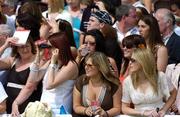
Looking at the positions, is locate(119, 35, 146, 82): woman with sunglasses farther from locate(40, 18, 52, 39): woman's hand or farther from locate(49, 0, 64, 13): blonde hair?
locate(49, 0, 64, 13): blonde hair

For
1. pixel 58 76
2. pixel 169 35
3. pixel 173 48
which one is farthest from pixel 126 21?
pixel 58 76

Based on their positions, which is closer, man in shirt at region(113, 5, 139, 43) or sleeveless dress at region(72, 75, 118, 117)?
sleeveless dress at region(72, 75, 118, 117)

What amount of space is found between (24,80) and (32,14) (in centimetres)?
144

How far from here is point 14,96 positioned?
7621 millimetres

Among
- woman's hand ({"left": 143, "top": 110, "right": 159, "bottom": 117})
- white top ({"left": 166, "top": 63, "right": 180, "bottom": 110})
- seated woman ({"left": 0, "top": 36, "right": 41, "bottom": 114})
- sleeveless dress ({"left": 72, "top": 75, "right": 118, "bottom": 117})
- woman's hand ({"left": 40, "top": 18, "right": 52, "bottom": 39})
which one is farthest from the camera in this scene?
woman's hand ({"left": 40, "top": 18, "right": 52, "bottom": 39})

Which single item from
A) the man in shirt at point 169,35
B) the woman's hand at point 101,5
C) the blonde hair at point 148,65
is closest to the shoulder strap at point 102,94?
the blonde hair at point 148,65

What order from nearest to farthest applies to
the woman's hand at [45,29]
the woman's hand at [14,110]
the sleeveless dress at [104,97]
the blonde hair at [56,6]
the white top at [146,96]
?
the white top at [146,96] → the sleeveless dress at [104,97] → the woman's hand at [14,110] → the woman's hand at [45,29] → the blonde hair at [56,6]

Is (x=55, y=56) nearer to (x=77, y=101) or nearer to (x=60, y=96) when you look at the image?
(x=60, y=96)

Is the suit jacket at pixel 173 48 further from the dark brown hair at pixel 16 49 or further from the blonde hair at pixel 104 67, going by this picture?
the dark brown hair at pixel 16 49

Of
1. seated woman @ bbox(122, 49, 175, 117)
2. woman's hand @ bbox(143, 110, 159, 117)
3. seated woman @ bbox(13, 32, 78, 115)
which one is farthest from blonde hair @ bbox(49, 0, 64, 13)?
woman's hand @ bbox(143, 110, 159, 117)

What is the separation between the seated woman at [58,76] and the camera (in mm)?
7281

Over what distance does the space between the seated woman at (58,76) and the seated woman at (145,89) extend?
749 mm

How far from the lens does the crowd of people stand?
6918mm

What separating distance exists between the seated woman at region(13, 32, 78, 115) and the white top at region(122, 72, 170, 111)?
2.45 feet
